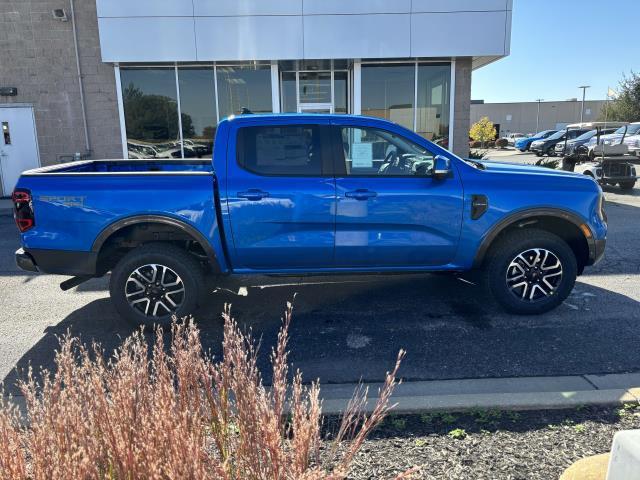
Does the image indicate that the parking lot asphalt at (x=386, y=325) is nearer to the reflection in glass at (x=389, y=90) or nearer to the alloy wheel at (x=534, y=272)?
the alloy wheel at (x=534, y=272)

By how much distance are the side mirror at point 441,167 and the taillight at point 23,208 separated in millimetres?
3721

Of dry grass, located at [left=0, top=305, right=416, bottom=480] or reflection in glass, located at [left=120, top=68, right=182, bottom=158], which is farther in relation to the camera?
reflection in glass, located at [left=120, top=68, right=182, bottom=158]

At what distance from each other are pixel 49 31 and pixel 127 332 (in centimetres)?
1116

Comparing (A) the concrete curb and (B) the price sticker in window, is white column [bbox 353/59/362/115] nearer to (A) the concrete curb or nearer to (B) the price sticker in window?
(B) the price sticker in window

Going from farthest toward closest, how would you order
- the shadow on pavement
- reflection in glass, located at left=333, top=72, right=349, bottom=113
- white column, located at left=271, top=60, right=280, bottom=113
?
1. reflection in glass, located at left=333, top=72, right=349, bottom=113
2. white column, located at left=271, top=60, right=280, bottom=113
3. the shadow on pavement

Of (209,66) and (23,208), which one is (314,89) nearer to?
(209,66)

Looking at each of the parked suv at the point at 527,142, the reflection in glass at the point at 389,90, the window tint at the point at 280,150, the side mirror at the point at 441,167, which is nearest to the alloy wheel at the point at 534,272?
the side mirror at the point at 441,167

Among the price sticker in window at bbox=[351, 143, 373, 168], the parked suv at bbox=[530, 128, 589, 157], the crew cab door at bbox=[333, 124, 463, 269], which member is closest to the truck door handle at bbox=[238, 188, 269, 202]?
the crew cab door at bbox=[333, 124, 463, 269]

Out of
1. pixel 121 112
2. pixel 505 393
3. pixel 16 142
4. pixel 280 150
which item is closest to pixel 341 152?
pixel 280 150

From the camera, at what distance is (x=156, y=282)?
4.68 metres

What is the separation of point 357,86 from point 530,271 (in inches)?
361

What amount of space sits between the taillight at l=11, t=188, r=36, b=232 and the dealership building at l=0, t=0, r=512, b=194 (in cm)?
826

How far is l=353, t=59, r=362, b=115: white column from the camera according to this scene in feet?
41.8

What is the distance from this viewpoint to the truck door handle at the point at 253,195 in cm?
458
